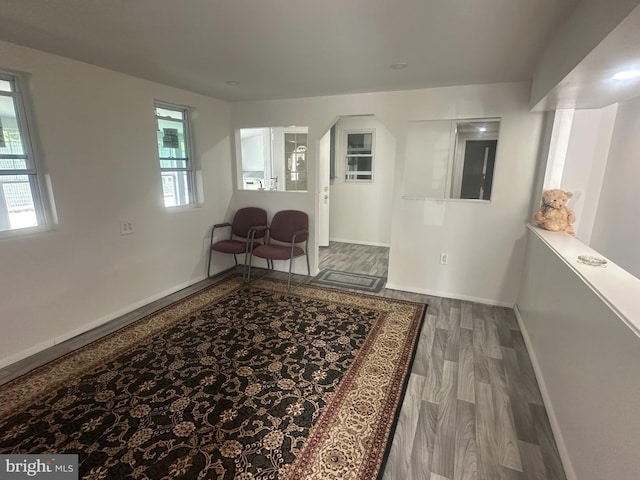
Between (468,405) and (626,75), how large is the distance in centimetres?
216

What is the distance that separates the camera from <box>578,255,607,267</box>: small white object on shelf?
5.90ft

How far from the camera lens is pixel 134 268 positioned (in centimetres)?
328

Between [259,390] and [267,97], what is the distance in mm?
3418

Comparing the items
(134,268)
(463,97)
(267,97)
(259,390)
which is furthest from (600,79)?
(134,268)

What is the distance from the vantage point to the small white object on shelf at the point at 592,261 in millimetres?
1799

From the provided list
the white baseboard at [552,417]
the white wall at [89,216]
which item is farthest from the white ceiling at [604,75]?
the white wall at [89,216]

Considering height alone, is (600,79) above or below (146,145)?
above

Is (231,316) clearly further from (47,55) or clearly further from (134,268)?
(47,55)

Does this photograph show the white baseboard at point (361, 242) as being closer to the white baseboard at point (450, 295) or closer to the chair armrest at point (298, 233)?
the white baseboard at point (450, 295)

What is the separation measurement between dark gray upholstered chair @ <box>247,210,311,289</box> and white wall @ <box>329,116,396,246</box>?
85.7 inches

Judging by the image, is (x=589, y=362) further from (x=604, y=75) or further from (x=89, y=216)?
(x=89, y=216)

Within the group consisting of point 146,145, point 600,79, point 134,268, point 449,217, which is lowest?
point 134,268

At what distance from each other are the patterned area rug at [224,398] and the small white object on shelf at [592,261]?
1341 millimetres

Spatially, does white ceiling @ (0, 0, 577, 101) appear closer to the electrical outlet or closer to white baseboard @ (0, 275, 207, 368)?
the electrical outlet
